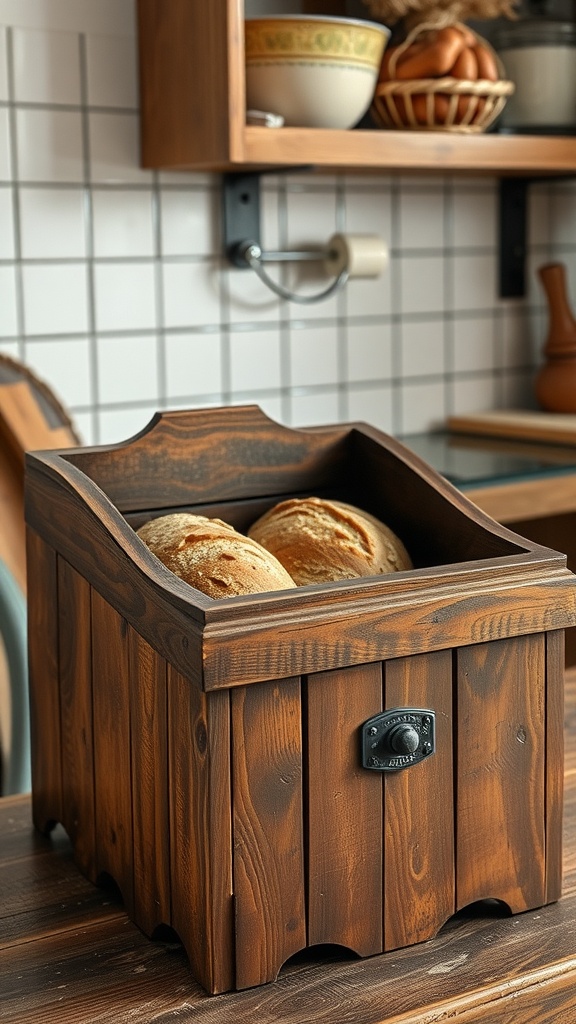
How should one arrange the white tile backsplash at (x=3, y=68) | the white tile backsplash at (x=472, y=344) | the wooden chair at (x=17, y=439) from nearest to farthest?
the wooden chair at (x=17, y=439), the white tile backsplash at (x=3, y=68), the white tile backsplash at (x=472, y=344)

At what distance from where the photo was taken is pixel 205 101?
1.89m

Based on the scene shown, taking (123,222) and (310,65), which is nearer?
(310,65)

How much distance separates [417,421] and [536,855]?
1789mm

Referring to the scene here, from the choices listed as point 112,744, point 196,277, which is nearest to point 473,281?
point 196,277

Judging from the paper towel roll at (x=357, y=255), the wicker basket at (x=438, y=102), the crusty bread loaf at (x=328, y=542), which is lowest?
the crusty bread loaf at (x=328, y=542)

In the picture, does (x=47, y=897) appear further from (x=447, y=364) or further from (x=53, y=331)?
(x=447, y=364)

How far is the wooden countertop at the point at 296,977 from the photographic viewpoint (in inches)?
26.7

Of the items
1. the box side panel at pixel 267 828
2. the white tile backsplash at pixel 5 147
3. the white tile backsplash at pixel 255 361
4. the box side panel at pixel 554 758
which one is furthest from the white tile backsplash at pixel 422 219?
the box side panel at pixel 267 828

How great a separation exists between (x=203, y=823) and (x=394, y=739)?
13 centimetres

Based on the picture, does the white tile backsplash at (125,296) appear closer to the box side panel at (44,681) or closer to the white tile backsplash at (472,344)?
the white tile backsplash at (472,344)

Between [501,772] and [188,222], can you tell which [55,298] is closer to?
[188,222]

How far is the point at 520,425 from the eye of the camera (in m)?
2.43

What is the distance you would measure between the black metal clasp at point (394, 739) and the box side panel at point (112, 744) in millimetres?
154

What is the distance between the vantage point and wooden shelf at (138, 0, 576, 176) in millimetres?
1843
